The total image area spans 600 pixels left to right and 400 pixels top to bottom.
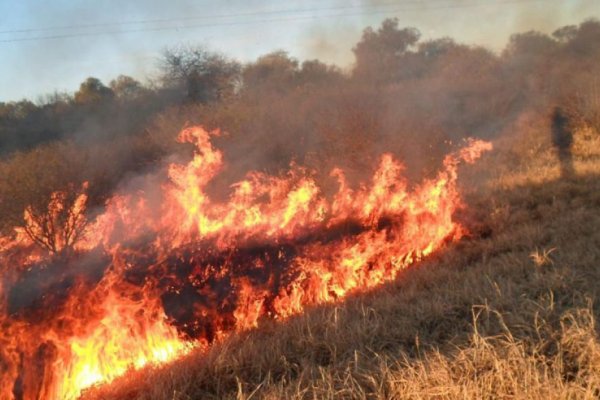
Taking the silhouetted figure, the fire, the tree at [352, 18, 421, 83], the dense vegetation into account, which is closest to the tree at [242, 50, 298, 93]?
the dense vegetation

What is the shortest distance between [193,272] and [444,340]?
8.76 ft

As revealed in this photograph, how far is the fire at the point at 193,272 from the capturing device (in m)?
4.17

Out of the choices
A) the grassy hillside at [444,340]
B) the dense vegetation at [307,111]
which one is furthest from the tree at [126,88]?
the grassy hillside at [444,340]

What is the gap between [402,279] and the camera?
4895 millimetres

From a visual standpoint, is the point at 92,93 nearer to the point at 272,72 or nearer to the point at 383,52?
the point at 272,72

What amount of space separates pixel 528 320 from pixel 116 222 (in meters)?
6.04

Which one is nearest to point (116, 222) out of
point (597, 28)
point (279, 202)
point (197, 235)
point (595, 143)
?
point (197, 235)

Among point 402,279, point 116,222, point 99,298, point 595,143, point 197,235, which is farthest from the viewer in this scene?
point 595,143

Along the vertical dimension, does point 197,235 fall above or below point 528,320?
above

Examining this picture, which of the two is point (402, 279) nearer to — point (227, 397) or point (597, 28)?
point (227, 397)

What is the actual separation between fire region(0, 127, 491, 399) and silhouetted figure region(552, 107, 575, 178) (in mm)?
4079

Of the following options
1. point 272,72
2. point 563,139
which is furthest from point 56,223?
point 272,72

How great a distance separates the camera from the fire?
4.17 metres

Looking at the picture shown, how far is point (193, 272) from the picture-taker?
16.1 ft
